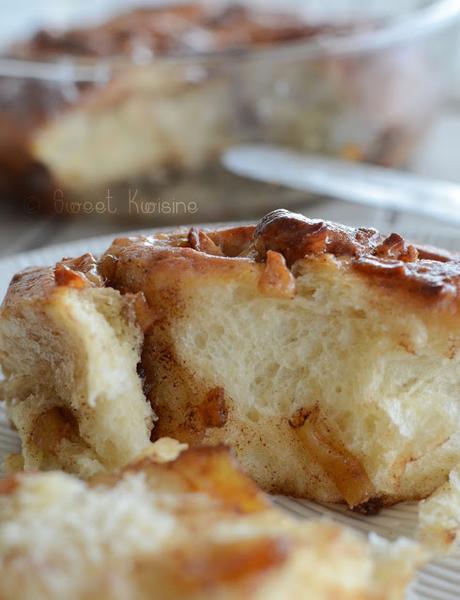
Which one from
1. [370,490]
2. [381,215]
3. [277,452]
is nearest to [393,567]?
[370,490]

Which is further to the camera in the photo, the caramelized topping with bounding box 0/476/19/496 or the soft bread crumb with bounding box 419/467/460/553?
the soft bread crumb with bounding box 419/467/460/553

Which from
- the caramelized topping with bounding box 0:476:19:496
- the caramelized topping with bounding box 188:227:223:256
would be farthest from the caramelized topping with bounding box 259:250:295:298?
the caramelized topping with bounding box 0:476:19:496

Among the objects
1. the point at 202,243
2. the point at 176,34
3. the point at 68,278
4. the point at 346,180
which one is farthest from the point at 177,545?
the point at 176,34

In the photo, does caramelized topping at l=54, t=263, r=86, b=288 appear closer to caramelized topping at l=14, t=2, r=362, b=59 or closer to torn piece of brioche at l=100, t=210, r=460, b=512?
torn piece of brioche at l=100, t=210, r=460, b=512

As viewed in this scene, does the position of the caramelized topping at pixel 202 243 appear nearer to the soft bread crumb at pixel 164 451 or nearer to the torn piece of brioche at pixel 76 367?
the torn piece of brioche at pixel 76 367

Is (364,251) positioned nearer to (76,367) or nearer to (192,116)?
(76,367)
